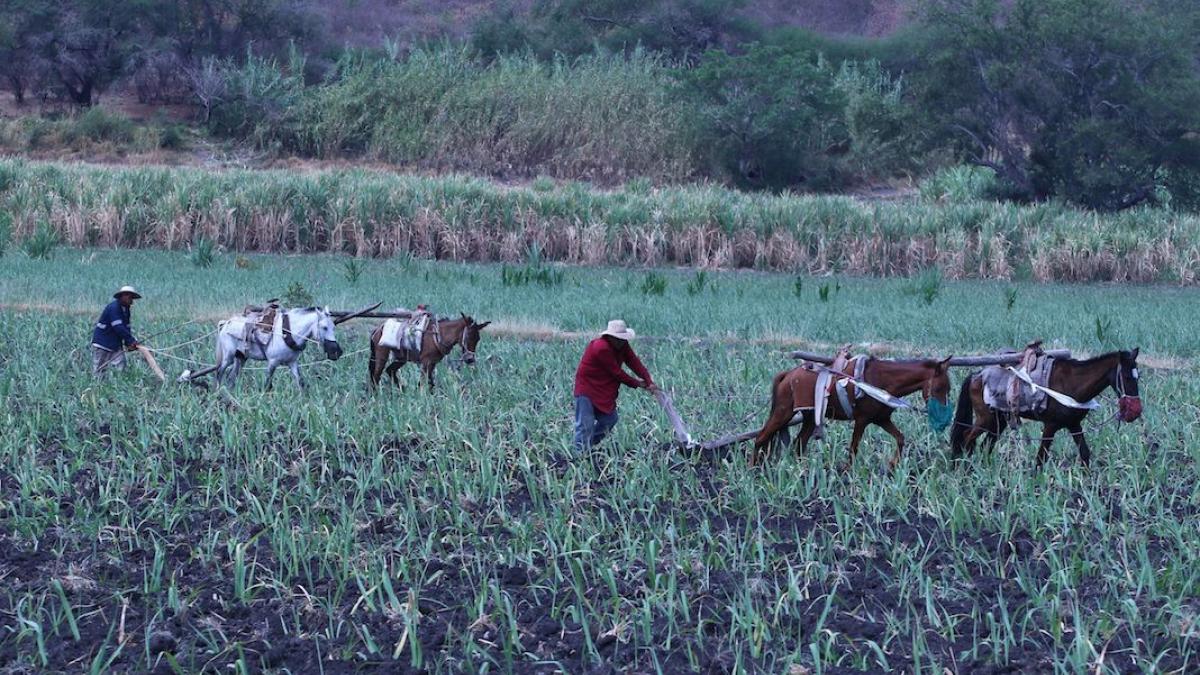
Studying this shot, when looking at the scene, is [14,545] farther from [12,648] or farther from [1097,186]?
[1097,186]

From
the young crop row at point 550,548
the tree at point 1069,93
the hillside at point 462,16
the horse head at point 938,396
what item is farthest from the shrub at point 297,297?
the hillside at point 462,16

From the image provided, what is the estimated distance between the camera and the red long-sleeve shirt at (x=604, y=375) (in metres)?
10.1

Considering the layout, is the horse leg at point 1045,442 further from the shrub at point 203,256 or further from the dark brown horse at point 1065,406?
the shrub at point 203,256

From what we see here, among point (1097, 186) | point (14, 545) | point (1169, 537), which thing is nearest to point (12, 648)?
point (14, 545)

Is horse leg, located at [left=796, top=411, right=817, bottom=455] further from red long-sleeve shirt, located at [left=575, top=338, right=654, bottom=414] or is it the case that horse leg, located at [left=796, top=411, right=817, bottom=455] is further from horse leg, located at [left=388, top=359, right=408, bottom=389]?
horse leg, located at [left=388, top=359, right=408, bottom=389]

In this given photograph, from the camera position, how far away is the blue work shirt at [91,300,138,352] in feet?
42.8

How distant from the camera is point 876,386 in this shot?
31.3 ft

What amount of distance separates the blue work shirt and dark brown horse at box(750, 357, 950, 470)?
20.4ft

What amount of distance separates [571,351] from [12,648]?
9725mm

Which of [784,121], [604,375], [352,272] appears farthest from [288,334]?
[784,121]

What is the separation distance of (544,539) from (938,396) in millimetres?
2701

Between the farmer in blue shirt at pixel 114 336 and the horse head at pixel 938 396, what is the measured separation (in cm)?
700

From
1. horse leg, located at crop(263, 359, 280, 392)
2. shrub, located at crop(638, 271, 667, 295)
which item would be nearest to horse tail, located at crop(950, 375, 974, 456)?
horse leg, located at crop(263, 359, 280, 392)

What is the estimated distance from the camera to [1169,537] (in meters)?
8.30
